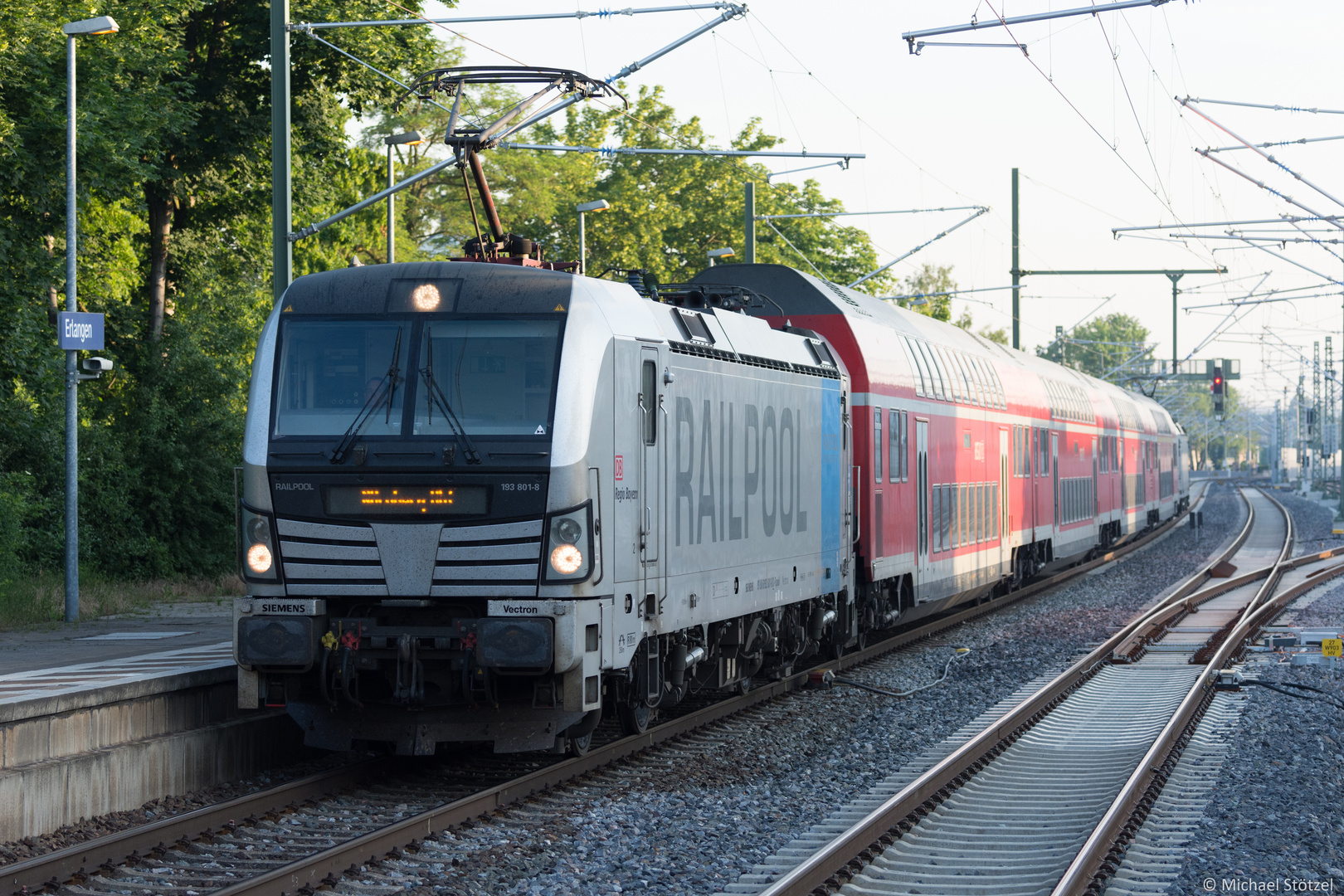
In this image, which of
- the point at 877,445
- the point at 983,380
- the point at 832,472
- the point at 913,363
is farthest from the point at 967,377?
the point at 832,472

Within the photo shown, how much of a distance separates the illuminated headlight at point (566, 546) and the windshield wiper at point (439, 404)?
622 millimetres

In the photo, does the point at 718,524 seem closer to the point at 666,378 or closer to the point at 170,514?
the point at 666,378

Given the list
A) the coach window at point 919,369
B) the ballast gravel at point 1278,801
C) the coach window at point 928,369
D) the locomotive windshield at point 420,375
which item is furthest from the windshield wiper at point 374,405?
the coach window at point 928,369

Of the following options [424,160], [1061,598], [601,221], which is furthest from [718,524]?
[424,160]

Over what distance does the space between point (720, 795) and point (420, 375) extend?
10.9 ft

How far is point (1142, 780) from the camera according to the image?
10336 millimetres

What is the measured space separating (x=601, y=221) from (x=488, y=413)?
38.5 m

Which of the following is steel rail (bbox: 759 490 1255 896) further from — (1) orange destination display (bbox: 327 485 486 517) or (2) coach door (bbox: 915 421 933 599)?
(1) orange destination display (bbox: 327 485 486 517)

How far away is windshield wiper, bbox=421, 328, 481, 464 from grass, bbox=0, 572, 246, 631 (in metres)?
6.65

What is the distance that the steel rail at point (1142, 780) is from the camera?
7926mm

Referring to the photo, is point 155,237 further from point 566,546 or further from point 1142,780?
point 1142,780

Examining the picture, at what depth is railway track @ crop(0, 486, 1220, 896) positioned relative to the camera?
7715mm

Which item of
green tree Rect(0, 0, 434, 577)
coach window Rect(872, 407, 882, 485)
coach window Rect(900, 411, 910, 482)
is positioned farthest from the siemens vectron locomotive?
green tree Rect(0, 0, 434, 577)

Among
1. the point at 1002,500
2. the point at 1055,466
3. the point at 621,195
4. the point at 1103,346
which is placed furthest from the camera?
the point at 1103,346
